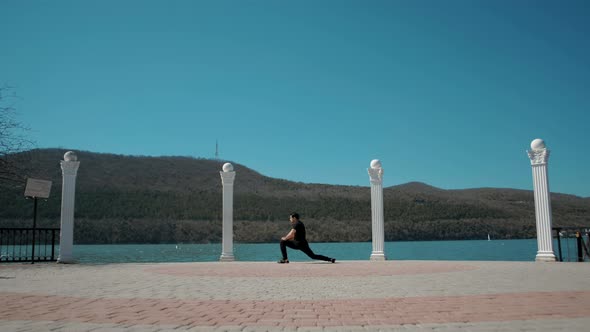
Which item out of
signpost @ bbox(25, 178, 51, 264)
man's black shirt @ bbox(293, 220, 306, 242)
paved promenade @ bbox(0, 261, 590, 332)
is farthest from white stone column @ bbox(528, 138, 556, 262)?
signpost @ bbox(25, 178, 51, 264)

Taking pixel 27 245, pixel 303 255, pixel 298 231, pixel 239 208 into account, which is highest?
pixel 239 208

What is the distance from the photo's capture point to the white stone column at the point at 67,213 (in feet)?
52.4

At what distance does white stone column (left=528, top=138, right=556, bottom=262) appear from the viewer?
48.4 ft

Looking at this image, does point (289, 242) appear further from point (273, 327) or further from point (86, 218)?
point (86, 218)

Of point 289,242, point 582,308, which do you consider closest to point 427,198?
point 289,242

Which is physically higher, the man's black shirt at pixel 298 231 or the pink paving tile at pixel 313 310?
the man's black shirt at pixel 298 231

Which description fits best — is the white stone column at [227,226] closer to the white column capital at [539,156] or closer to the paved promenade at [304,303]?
the paved promenade at [304,303]

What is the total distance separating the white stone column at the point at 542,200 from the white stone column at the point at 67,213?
1442cm

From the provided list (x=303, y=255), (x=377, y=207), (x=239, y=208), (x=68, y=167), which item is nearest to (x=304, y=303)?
(x=377, y=207)

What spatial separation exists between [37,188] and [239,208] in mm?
83160

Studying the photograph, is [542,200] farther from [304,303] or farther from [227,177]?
[304,303]

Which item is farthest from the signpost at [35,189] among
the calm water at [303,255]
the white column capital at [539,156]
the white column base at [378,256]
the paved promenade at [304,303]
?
the white column capital at [539,156]

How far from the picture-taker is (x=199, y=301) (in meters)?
7.12

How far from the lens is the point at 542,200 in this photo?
14.9 meters
